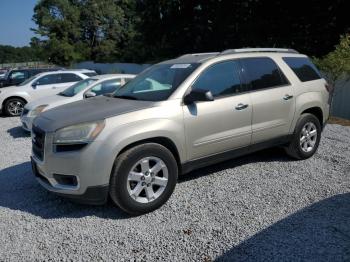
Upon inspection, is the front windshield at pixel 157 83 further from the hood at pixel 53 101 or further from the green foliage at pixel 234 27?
the green foliage at pixel 234 27

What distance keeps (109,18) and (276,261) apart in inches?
1971

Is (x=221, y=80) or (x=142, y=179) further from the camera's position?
(x=221, y=80)

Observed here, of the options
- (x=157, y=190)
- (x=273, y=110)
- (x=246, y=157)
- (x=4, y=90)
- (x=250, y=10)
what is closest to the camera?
(x=157, y=190)

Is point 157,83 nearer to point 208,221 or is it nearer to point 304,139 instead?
point 208,221

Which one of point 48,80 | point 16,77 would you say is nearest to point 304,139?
point 48,80

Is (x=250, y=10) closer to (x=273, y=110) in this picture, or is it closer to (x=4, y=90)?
(x=4, y=90)

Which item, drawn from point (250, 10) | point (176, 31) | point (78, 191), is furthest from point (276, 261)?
point (176, 31)

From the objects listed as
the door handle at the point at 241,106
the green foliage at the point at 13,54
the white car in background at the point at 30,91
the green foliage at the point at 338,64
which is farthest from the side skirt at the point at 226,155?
the green foliage at the point at 13,54

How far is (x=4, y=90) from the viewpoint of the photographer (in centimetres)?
1216

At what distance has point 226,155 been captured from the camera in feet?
15.7

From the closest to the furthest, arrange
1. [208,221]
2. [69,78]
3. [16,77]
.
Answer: [208,221] < [69,78] < [16,77]

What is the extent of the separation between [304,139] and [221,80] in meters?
2.01

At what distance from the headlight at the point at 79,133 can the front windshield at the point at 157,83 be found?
88cm

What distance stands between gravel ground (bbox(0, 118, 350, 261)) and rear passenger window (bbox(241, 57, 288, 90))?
1298 millimetres
